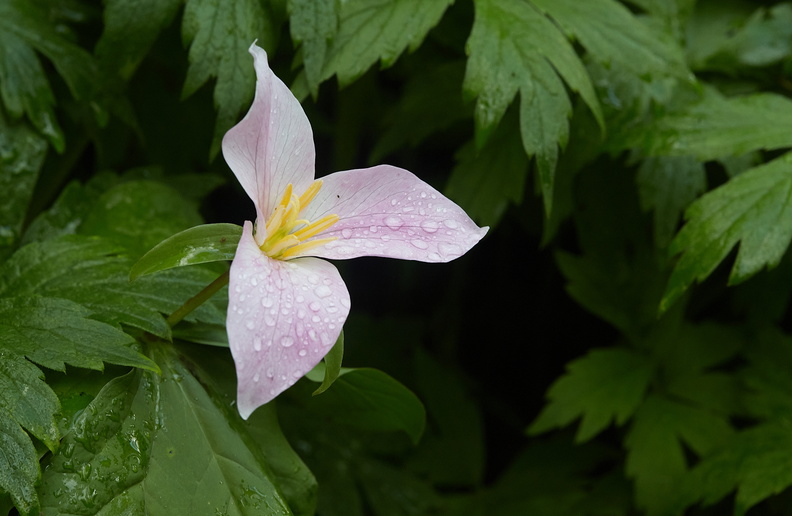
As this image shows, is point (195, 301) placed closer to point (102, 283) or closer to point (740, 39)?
point (102, 283)

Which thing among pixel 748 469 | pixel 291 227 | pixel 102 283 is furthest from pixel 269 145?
pixel 748 469

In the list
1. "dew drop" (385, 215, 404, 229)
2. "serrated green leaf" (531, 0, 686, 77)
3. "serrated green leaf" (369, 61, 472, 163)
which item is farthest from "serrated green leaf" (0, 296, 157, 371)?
"serrated green leaf" (531, 0, 686, 77)

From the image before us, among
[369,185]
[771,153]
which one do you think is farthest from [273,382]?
[771,153]

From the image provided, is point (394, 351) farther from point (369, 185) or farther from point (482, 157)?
point (369, 185)

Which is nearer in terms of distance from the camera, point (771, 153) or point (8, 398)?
point (8, 398)

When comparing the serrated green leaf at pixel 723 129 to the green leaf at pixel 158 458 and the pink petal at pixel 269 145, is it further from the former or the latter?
the green leaf at pixel 158 458

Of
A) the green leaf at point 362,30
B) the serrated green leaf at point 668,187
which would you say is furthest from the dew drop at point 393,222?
the serrated green leaf at point 668,187

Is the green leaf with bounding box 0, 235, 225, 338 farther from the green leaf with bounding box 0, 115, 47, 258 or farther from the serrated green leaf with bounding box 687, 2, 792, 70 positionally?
the serrated green leaf with bounding box 687, 2, 792, 70
